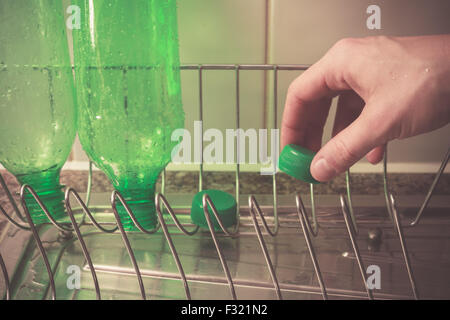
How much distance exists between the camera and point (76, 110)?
42 centimetres

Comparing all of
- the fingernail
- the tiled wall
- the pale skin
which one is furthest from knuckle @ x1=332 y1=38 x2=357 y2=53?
the tiled wall

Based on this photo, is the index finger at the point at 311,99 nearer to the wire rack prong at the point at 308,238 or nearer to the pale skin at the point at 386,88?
the pale skin at the point at 386,88

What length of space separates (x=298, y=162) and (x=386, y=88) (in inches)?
4.0

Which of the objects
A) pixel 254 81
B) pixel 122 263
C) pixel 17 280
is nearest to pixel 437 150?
pixel 254 81

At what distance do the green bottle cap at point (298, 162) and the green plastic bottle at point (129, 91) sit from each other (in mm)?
111

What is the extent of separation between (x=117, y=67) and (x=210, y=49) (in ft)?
0.79

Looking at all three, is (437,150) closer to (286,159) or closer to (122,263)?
(286,159)

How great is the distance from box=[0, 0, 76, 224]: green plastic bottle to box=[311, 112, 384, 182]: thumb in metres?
0.24

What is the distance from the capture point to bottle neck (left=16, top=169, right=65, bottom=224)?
40cm

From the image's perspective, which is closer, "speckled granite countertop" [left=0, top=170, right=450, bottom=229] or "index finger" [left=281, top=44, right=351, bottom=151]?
"index finger" [left=281, top=44, right=351, bottom=151]

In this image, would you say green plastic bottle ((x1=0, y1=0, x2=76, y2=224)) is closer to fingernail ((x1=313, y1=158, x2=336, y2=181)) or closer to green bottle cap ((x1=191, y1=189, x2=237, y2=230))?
green bottle cap ((x1=191, y1=189, x2=237, y2=230))

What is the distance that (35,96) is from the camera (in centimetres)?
40

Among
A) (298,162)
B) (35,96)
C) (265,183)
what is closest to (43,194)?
(35,96)

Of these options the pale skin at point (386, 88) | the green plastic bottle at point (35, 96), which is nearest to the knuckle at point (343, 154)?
the pale skin at point (386, 88)
